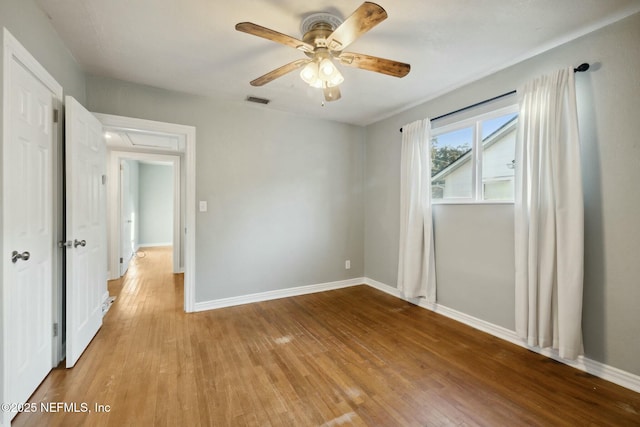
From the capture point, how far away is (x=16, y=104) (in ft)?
5.00

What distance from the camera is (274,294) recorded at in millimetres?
3621

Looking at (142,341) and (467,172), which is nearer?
(142,341)

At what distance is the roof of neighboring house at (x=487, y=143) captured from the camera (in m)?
2.53

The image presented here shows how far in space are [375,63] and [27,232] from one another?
2472 mm

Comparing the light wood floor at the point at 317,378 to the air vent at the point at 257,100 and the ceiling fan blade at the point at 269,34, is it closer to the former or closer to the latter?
the ceiling fan blade at the point at 269,34

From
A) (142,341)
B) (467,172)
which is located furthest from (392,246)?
(142,341)

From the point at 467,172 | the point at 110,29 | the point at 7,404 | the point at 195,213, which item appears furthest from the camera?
the point at 195,213

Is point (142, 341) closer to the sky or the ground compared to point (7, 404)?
closer to the ground

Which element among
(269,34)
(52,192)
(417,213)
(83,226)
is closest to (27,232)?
(52,192)

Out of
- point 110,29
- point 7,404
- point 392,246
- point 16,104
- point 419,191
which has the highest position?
point 110,29

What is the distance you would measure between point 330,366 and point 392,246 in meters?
2.11

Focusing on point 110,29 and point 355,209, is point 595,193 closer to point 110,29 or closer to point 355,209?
point 355,209

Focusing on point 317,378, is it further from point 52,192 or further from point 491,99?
point 491,99

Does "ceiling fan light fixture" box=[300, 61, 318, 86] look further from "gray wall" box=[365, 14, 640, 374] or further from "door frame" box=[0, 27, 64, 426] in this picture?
"gray wall" box=[365, 14, 640, 374]
